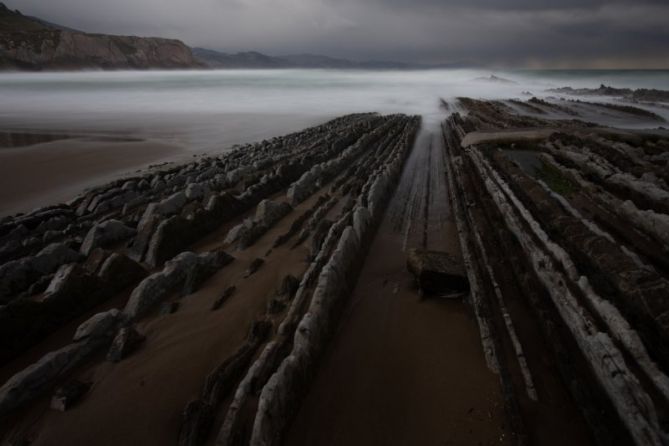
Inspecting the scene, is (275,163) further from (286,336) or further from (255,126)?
(255,126)

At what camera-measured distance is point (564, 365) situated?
2.60m

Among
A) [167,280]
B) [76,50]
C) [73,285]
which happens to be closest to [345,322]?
[167,280]

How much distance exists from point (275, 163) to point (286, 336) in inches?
291

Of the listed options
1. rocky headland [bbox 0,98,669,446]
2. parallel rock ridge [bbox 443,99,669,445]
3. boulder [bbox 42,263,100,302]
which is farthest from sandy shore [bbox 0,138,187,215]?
parallel rock ridge [bbox 443,99,669,445]

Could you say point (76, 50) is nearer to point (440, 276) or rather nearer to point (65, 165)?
point (65, 165)

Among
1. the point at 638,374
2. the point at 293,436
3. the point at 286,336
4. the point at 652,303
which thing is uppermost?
the point at 652,303

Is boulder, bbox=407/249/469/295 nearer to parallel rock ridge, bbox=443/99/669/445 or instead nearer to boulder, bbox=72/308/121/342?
parallel rock ridge, bbox=443/99/669/445

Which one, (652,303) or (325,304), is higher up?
(652,303)

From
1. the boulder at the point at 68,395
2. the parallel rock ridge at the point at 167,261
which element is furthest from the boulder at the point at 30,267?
the boulder at the point at 68,395

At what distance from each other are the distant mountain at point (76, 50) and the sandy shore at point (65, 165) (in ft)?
261

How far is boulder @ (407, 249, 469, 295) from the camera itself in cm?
375

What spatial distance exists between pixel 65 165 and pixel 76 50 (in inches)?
3678

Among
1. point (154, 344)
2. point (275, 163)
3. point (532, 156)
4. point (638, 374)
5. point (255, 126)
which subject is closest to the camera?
point (638, 374)

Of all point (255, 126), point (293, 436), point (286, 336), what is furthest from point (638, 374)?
point (255, 126)
